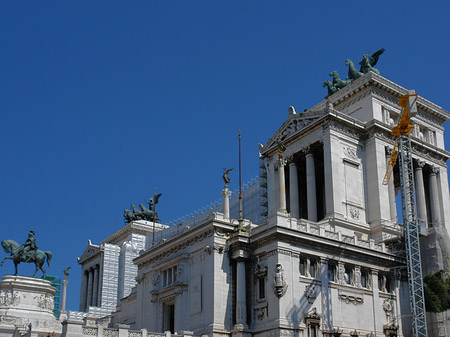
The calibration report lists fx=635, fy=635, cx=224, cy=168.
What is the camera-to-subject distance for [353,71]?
79.1 metres

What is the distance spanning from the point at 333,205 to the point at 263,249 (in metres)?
14.7

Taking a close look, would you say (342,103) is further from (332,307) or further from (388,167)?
(332,307)

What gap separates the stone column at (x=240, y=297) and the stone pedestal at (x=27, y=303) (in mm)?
14502

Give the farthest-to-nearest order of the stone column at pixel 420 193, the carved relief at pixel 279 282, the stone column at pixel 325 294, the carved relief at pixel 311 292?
the stone column at pixel 420 193, the stone column at pixel 325 294, the carved relief at pixel 311 292, the carved relief at pixel 279 282

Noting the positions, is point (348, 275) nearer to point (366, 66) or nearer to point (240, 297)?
point (240, 297)

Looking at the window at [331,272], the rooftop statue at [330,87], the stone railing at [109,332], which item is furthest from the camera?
the rooftop statue at [330,87]

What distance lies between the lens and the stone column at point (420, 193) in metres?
72.1

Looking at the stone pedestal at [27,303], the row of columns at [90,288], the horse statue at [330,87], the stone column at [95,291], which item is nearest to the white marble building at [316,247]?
the horse statue at [330,87]

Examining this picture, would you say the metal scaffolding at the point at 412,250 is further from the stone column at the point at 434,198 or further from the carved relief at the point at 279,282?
the carved relief at the point at 279,282

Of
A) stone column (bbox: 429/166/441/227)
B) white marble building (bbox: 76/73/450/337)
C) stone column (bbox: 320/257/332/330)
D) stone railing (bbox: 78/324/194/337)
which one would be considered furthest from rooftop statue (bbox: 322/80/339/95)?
stone railing (bbox: 78/324/194/337)

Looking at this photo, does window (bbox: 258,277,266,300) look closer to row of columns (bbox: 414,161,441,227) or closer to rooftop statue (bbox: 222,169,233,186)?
rooftop statue (bbox: 222,169,233,186)

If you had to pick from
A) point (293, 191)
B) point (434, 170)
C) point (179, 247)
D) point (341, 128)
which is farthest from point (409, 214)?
point (179, 247)

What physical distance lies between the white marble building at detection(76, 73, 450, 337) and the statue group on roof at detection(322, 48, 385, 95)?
395cm

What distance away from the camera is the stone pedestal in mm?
52156
